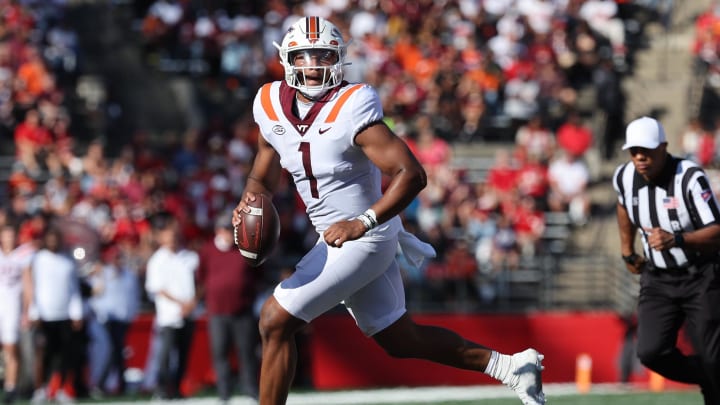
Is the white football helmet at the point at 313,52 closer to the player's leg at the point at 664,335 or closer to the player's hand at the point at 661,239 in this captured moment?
the player's hand at the point at 661,239

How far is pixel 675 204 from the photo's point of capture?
718 centimetres

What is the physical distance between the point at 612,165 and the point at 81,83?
7.23m

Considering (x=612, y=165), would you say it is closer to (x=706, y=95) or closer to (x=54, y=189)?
(x=706, y=95)

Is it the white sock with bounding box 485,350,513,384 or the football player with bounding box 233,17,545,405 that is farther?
the white sock with bounding box 485,350,513,384

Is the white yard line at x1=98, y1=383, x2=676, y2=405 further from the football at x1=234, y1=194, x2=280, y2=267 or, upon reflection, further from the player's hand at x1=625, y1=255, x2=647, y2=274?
the football at x1=234, y1=194, x2=280, y2=267

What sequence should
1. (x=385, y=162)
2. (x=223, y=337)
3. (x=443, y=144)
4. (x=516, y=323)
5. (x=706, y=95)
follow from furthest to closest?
(x=706, y=95) → (x=443, y=144) → (x=516, y=323) → (x=223, y=337) → (x=385, y=162)

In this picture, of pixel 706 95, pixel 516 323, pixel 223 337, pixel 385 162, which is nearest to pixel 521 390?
pixel 385 162

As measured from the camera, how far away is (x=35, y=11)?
17938 mm

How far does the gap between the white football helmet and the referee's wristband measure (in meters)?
0.64

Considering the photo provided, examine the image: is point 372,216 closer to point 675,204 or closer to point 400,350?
point 400,350

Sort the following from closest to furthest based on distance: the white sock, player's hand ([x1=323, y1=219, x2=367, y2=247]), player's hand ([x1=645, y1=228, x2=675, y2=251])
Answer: player's hand ([x1=323, y1=219, x2=367, y2=247])
the white sock
player's hand ([x1=645, y1=228, x2=675, y2=251])

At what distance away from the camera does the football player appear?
Result: 5996 millimetres

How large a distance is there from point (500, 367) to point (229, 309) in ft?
17.1

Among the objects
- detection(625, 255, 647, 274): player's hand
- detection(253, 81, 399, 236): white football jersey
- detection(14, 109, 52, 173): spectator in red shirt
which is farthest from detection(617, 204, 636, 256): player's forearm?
detection(14, 109, 52, 173): spectator in red shirt
